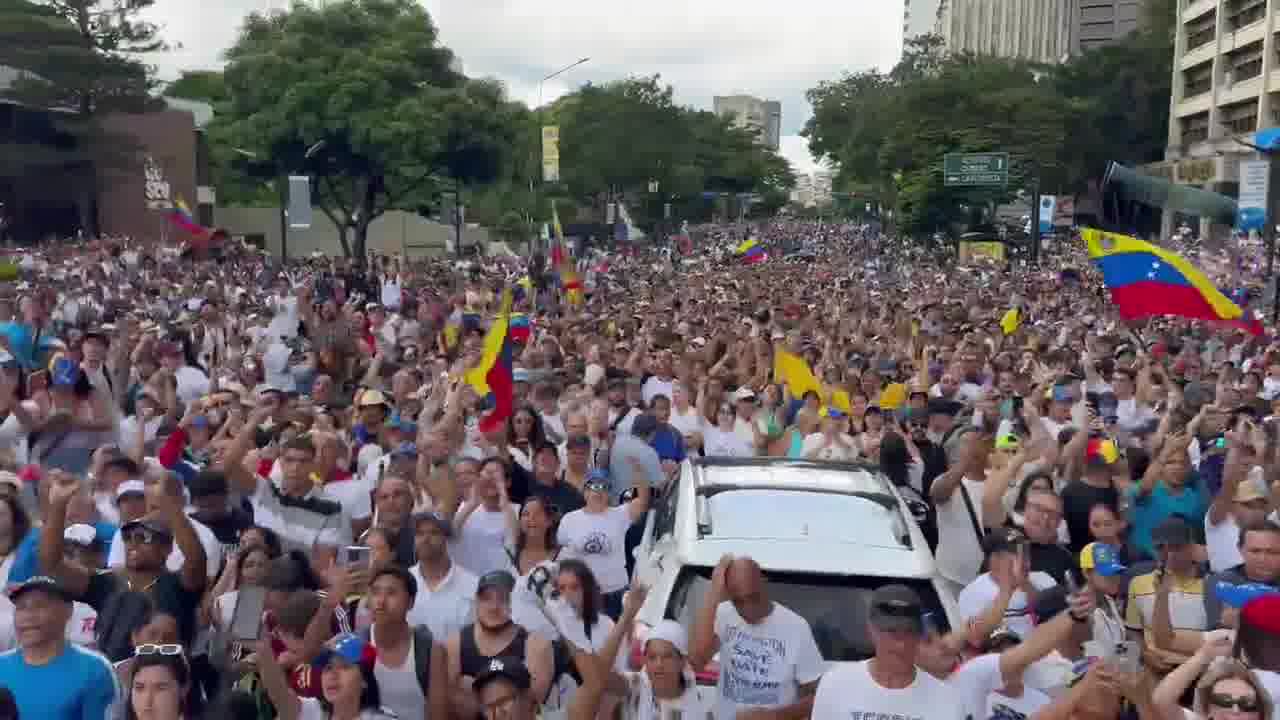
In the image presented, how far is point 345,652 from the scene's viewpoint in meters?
4.86

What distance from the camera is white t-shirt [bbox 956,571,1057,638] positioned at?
229 inches

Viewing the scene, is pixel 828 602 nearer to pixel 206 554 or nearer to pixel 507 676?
pixel 507 676

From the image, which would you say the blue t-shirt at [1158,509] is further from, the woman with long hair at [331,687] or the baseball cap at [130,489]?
the baseball cap at [130,489]

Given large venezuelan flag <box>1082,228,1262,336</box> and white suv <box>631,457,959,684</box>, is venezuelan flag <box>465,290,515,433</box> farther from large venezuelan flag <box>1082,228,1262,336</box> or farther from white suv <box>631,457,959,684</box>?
large venezuelan flag <box>1082,228,1262,336</box>

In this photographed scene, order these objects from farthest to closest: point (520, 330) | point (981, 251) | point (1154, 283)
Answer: point (981, 251) < point (520, 330) < point (1154, 283)

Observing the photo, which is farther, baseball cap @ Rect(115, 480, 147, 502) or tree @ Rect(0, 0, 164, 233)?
tree @ Rect(0, 0, 164, 233)

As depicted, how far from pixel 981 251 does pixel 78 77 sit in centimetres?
2822

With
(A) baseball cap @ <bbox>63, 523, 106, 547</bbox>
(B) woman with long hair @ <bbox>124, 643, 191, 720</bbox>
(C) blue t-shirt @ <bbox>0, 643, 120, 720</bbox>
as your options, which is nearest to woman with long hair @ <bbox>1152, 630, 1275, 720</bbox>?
(B) woman with long hair @ <bbox>124, 643, 191, 720</bbox>

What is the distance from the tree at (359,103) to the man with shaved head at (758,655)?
38268 millimetres

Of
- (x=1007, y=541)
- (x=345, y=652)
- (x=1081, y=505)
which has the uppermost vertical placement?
(x=1007, y=541)

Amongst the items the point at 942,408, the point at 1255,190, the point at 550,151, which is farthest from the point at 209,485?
the point at 550,151

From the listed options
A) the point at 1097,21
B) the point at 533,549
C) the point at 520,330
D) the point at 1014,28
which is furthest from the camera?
the point at 1014,28

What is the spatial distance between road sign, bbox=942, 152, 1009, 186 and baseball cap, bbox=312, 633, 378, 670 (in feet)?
162

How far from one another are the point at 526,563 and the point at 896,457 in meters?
3.15
